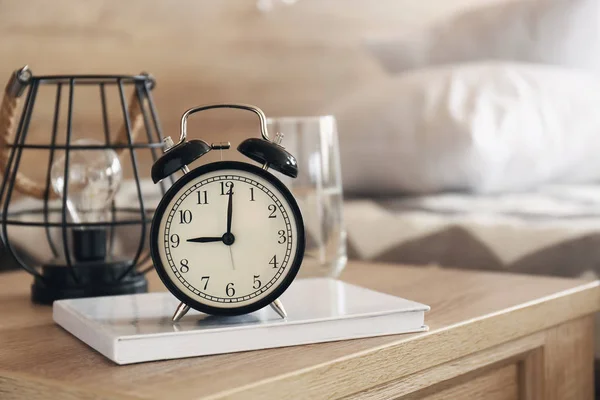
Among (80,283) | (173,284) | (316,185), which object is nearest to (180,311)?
(173,284)

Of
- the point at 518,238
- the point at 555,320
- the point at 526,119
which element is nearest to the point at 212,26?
the point at 526,119

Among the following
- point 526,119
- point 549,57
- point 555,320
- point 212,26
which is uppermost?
point 212,26

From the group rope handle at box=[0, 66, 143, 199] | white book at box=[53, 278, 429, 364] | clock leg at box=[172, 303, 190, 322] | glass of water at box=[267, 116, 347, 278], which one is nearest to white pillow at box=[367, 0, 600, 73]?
glass of water at box=[267, 116, 347, 278]

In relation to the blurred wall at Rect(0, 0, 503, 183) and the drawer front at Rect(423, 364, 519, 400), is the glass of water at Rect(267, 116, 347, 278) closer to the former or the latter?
the drawer front at Rect(423, 364, 519, 400)

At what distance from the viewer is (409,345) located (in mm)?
629

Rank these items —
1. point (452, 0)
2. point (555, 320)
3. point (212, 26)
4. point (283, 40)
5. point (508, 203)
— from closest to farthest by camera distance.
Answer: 1. point (555, 320)
2. point (508, 203)
3. point (212, 26)
4. point (283, 40)
5. point (452, 0)

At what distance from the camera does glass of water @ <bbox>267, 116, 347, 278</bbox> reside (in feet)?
3.06

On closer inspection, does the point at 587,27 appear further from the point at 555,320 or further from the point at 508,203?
the point at 555,320

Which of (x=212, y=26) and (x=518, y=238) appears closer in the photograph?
(x=518, y=238)

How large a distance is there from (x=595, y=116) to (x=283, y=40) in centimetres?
85

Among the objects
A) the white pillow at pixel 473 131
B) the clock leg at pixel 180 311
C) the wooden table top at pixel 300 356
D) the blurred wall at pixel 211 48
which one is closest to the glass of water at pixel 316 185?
the wooden table top at pixel 300 356

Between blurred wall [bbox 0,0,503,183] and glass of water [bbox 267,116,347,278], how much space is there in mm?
782

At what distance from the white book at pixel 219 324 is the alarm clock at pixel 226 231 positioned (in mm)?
22

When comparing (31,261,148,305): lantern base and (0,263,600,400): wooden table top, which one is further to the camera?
(31,261,148,305): lantern base
